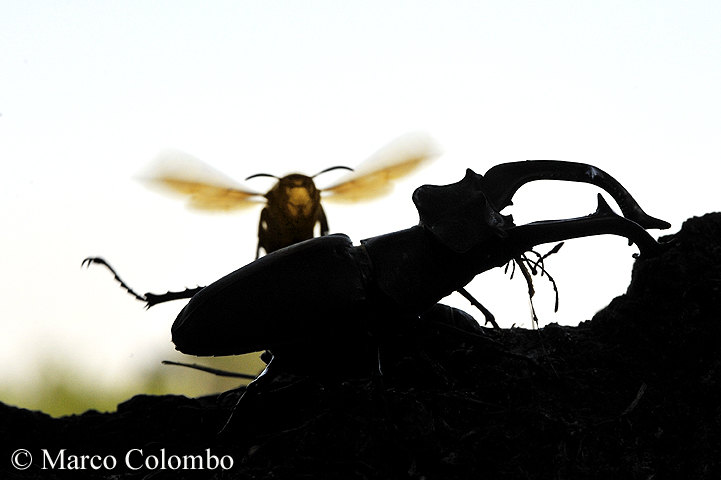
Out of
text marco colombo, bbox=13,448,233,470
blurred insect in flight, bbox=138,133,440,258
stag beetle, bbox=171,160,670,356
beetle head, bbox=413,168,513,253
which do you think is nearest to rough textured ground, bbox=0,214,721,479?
text marco colombo, bbox=13,448,233,470

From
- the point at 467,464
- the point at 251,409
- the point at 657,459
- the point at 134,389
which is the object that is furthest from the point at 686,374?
the point at 134,389

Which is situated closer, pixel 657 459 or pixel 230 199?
pixel 657 459

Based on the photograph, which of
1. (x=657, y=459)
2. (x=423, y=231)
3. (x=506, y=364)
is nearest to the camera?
(x=657, y=459)

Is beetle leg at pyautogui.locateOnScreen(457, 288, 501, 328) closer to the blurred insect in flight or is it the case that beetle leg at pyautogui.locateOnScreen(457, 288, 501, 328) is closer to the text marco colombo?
the text marco colombo

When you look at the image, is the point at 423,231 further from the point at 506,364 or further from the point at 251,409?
the point at 251,409

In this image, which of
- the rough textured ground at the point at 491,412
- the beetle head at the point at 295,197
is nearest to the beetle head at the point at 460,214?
the rough textured ground at the point at 491,412

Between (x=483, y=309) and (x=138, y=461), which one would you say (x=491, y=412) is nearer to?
(x=483, y=309)

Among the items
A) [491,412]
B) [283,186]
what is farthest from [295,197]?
[491,412]
